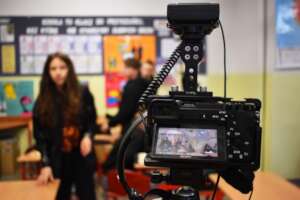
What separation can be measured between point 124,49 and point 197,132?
13.4ft

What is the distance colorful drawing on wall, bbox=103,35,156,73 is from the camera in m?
4.95

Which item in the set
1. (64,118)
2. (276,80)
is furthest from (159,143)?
(276,80)

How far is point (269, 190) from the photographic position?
6.72 feet

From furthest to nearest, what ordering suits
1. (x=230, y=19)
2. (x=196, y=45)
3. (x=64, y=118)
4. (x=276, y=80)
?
1. (x=230, y=19)
2. (x=276, y=80)
3. (x=64, y=118)
4. (x=196, y=45)

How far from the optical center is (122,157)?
3.24 feet

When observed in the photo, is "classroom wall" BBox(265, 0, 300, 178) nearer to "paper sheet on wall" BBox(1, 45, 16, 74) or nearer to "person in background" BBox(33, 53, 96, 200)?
"person in background" BBox(33, 53, 96, 200)

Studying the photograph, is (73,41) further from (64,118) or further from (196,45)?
(196,45)

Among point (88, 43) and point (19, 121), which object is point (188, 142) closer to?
point (88, 43)

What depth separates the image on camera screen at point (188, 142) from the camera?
958mm

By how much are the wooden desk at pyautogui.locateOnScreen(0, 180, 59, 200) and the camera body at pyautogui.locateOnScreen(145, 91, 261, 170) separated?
3.71 feet

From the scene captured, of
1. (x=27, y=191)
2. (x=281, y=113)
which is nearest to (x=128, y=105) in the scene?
(x=27, y=191)

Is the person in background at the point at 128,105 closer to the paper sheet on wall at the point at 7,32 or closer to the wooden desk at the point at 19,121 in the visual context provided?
the wooden desk at the point at 19,121

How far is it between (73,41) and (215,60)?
6.26 ft

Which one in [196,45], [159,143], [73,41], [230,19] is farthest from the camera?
[73,41]
